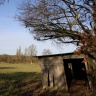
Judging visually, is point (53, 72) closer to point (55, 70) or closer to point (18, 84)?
point (55, 70)

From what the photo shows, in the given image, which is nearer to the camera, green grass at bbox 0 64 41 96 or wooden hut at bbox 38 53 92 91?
green grass at bbox 0 64 41 96

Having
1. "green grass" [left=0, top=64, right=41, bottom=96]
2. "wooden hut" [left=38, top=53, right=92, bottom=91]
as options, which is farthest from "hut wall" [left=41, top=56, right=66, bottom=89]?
"green grass" [left=0, top=64, right=41, bottom=96]

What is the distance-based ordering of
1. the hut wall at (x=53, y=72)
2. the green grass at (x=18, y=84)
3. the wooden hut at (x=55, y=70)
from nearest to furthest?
the green grass at (x=18, y=84) → the wooden hut at (x=55, y=70) → the hut wall at (x=53, y=72)

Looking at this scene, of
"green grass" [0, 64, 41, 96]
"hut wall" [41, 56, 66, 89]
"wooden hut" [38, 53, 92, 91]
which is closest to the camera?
"green grass" [0, 64, 41, 96]

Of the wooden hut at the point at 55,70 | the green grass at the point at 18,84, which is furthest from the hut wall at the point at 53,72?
the green grass at the point at 18,84

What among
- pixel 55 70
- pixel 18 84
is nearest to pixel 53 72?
pixel 55 70

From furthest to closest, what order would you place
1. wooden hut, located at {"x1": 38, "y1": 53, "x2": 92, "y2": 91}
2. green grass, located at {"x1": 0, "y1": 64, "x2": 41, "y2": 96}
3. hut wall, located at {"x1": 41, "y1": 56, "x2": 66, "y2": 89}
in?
hut wall, located at {"x1": 41, "y1": 56, "x2": 66, "y2": 89} < wooden hut, located at {"x1": 38, "y1": 53, "x2": 92, "y2": 91} < green grass, located at {"x1": 0, "y1": 64, "x2": 41, "y2": 96}

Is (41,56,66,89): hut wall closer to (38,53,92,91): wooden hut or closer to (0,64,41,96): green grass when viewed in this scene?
(38,53,92,91): wooden hut

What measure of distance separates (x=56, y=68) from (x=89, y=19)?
4.97 metres

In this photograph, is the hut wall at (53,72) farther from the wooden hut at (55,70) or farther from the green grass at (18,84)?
the green grass at (18,84)

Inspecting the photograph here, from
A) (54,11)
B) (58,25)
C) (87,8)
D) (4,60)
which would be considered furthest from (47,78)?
(4,60)

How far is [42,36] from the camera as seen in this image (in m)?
18.2

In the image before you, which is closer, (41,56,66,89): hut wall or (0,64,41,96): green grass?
(0,64,41,96): green grass

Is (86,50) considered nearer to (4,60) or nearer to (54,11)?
(54,11)
